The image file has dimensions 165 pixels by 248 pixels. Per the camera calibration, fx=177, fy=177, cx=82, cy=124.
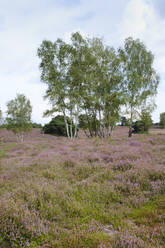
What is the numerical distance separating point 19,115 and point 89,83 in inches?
789

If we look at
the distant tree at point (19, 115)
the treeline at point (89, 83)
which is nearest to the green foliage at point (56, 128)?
the distant tree at point (19, 115)

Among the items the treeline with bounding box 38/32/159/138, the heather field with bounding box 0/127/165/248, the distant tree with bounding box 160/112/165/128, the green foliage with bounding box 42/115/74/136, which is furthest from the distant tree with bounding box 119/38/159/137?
the distant tree with bounding box 160/112/165/128

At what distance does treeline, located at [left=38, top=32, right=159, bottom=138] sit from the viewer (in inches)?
968

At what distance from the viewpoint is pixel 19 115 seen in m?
38.1

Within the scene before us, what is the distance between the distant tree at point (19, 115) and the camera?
37.3m

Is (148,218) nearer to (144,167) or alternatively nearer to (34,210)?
(34,210)

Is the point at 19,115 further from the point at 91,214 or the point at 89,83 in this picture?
the point at 91,214

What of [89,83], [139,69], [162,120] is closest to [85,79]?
[89,83]

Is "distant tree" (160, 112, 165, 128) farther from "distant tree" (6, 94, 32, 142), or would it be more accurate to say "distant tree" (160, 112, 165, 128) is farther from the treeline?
"distant tree" (6, 94, 32, 142)

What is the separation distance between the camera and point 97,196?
15.2 ft

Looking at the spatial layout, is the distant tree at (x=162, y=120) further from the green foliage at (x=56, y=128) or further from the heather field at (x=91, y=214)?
the heather field at (x=91, y=214)

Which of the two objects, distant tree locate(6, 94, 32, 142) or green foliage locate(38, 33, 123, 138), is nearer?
green foliage locate(38, 33, 123, 138)

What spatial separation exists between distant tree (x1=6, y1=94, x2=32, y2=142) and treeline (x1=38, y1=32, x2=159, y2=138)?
498 inches

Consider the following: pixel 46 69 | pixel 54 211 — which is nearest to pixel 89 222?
pixel 54 211
